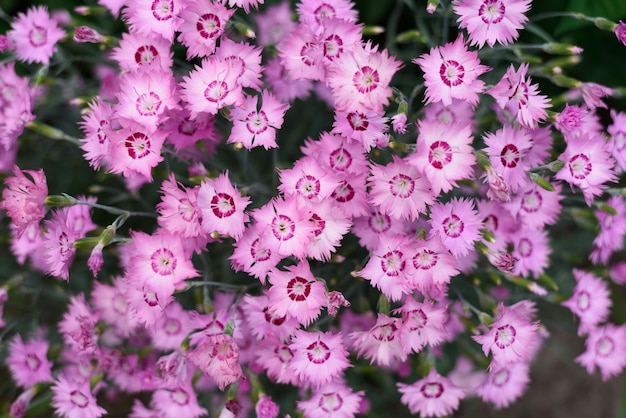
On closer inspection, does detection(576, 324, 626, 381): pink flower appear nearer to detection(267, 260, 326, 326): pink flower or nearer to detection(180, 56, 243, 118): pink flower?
detection(267, 260, 326, 326): pink flower

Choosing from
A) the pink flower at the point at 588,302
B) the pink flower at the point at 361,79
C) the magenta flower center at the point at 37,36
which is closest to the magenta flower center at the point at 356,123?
the pink flower at the point at 361,79

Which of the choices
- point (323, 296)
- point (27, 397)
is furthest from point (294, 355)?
point (27, 397)

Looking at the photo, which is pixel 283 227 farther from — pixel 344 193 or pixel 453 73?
pixel 453 73

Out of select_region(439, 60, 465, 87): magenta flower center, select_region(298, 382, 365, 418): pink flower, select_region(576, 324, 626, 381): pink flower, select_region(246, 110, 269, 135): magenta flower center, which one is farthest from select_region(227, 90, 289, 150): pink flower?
select_region(576, 324, 626, 381): pink flower

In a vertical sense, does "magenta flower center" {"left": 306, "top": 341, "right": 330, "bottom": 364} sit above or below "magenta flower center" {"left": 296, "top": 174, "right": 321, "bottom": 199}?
below

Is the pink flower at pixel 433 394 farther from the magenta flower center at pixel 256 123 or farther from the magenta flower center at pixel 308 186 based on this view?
the magenta flower center at pixel 256 123

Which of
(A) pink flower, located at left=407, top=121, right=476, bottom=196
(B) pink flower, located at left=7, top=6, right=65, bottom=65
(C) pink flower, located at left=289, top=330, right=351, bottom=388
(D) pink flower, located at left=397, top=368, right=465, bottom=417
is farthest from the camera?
(B) pink flower, located at left=7, top=6, right=65, bottom=65

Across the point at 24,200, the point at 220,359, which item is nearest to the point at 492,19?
the point at 220,359
